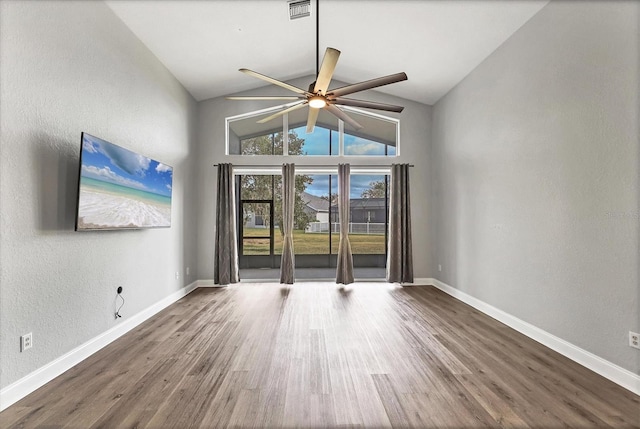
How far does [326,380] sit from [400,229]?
365 centimetres

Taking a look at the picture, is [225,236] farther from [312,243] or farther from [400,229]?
[400,229]

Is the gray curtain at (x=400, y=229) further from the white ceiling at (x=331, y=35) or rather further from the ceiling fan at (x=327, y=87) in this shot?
the ceiling fan at (x=327, y=87)

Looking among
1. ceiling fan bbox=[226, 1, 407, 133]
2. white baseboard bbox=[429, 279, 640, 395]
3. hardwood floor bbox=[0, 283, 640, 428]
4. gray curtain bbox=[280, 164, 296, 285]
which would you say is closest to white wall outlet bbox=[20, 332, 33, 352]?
hardwood floor bbox=[0, 283, 640, 428]

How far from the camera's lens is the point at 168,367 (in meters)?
2.46

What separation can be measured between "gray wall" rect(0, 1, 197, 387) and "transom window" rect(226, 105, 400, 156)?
81.8 inches

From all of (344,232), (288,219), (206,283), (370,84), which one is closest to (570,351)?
(370,84)

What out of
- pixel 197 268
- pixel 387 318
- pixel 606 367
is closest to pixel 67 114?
pixel 197 268

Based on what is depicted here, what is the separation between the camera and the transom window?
5613 millimetres

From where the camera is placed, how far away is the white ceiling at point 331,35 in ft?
10.5

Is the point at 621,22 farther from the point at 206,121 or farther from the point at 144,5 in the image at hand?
the point at 206,121

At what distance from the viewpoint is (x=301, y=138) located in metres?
5.65

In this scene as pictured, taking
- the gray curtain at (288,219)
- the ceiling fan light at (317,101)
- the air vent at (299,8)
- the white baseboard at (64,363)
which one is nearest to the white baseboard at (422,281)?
the gray curtain at (288,219)

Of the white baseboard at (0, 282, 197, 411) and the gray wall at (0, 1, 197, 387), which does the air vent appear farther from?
the white baseboard at (0, 282, 197, 411)

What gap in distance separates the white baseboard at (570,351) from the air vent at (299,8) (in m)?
4.26
